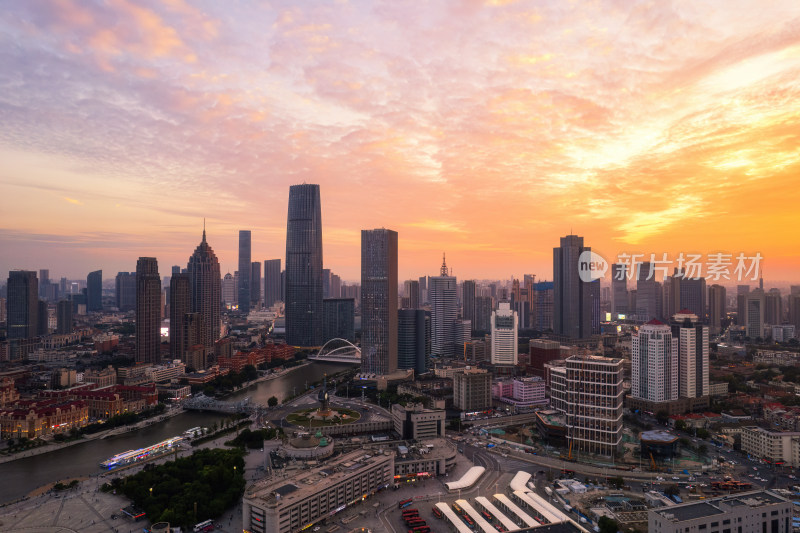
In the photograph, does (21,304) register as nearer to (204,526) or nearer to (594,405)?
(204,526)

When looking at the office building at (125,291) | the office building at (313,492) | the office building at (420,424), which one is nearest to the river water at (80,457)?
the office building at (313,492)

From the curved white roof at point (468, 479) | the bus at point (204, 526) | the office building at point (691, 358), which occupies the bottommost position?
the bus at point (204, 526)

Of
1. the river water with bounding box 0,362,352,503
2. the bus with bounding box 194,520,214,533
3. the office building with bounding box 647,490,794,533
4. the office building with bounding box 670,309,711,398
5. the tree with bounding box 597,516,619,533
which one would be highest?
the office building with bounding box 670,309,711,398

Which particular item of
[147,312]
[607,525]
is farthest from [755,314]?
[147,312]

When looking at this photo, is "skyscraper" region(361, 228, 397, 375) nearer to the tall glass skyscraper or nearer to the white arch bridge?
the white arch bridge

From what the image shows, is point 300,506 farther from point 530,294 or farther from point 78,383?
point 530,294

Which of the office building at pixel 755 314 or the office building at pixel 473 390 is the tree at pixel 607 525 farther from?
the office building at pixel 755 314

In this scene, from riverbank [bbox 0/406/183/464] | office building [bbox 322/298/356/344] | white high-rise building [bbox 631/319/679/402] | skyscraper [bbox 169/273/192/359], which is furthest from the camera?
office building [bbox 322/298/356/344]

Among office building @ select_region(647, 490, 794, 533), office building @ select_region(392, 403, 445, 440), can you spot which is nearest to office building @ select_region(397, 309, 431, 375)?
office building @ select_region(392, 403, 445, 440)
